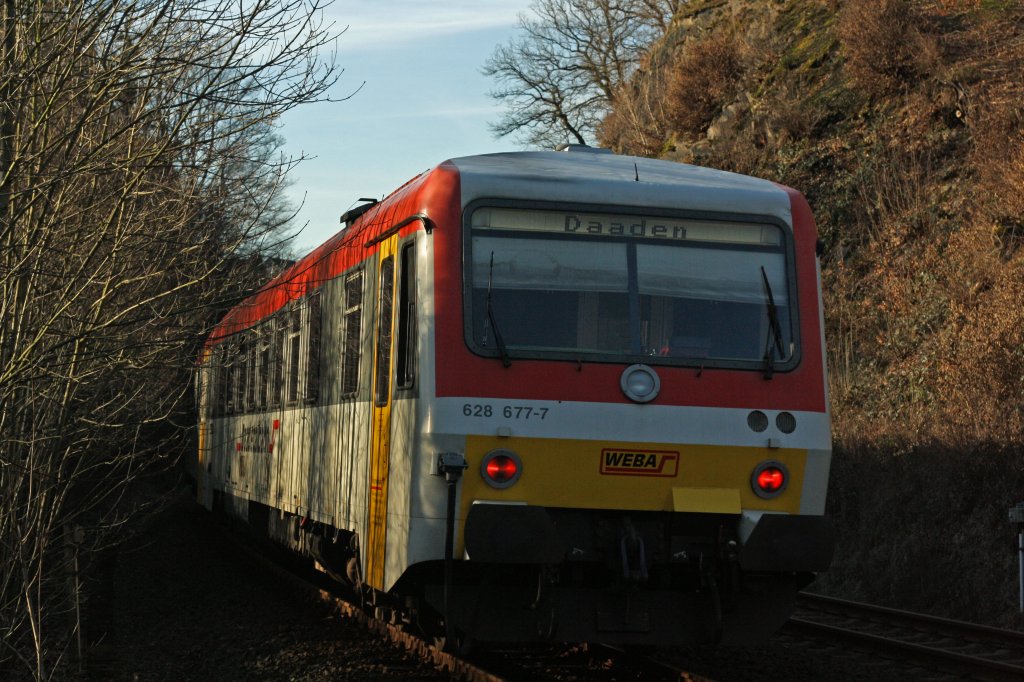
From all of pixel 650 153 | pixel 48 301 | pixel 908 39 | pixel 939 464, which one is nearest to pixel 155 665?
pixel 48 301

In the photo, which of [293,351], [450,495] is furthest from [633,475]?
[293,351]

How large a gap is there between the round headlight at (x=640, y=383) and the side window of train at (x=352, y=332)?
2624mm

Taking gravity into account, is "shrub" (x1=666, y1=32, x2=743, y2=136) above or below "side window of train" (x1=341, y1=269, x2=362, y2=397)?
above

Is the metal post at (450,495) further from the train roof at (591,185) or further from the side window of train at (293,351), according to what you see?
the side window of train at (293,351)

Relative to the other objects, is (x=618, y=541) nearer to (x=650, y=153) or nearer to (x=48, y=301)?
(x=48, y=301)

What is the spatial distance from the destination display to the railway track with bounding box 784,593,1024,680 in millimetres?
3609

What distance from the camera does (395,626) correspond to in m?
11.3

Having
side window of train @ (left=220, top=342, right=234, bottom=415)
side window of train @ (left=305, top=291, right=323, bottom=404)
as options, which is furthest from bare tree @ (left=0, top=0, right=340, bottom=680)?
side window of train @ (left=220, top=342, right=234, bottom=415)

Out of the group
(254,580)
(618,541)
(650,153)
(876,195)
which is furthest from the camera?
(650,153)

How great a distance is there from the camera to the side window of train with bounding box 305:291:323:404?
11867 millimetres

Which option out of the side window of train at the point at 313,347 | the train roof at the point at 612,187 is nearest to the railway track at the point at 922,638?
the train roof at the point at 612,187

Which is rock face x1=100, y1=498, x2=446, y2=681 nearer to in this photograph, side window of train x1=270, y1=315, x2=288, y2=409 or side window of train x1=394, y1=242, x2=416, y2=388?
side window of train x1=270, y1=315, x2=288, y2=409

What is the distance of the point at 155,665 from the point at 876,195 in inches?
627

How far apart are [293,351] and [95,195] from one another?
307 centimetres
